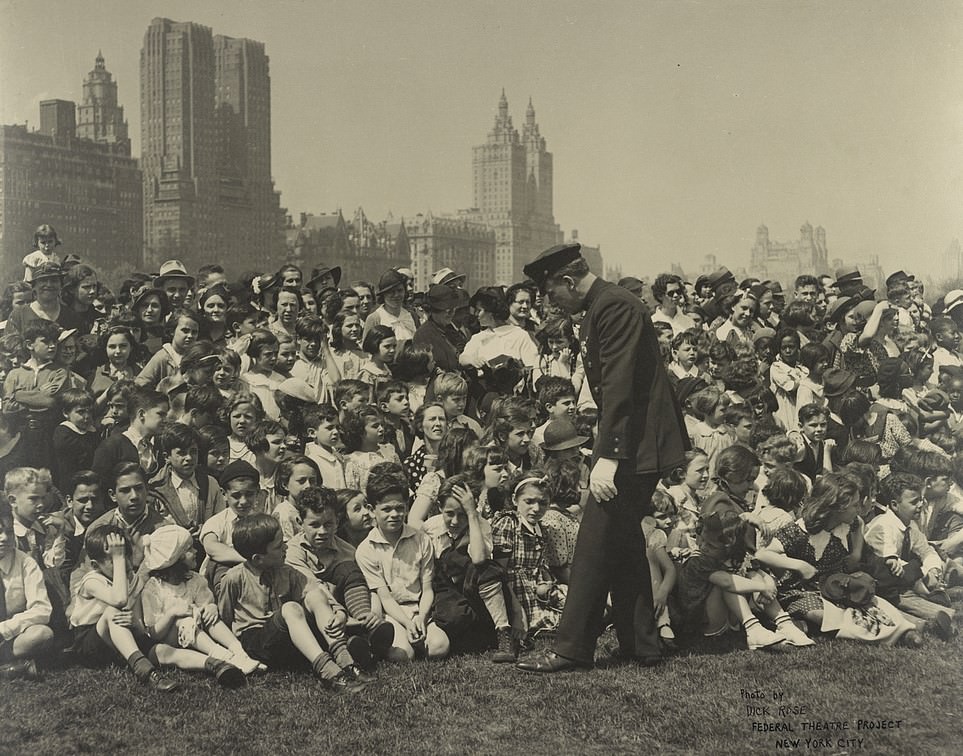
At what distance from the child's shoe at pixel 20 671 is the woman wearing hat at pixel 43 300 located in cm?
256

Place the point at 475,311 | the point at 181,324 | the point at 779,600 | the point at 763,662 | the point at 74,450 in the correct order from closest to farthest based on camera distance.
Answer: the point at 763,662 → the point at 779,600 → the point at 74,450 → the point at 181,324 → the point at 475,311

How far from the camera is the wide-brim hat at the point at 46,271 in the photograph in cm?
674

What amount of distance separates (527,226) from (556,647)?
191 inches

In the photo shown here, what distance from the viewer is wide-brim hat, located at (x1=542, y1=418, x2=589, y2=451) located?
19.3ft

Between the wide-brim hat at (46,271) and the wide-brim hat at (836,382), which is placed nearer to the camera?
the wide-brim hat at (46,271)

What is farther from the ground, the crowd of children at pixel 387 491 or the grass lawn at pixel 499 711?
the crowd of children at pixel 387 491

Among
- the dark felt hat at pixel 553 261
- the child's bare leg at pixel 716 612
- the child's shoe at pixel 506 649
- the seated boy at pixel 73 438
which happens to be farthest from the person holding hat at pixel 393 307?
the child's bare leg at pixel 716 612

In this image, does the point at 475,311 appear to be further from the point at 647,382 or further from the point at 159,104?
the point at 647,382

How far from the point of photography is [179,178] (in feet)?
26.9

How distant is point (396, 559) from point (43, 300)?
322 cm

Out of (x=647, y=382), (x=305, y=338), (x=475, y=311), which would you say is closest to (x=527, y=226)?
(x=475, y=311)

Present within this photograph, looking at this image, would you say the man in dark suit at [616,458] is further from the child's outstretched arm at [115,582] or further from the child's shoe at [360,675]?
the child's outstretched arm at [115,582]

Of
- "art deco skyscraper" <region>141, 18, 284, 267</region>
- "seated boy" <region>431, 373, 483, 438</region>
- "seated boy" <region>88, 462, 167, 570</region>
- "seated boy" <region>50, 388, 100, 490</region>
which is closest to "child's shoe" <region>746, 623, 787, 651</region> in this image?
"seated boy" <region>431, 373, 483, 438</region>

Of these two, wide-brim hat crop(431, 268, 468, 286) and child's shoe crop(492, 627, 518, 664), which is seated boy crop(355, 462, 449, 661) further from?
wide-brim hat crop(431, 268, 468, 286)
